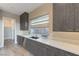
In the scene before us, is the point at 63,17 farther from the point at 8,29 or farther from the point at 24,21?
the point at 8,29

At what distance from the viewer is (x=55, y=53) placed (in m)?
2.84

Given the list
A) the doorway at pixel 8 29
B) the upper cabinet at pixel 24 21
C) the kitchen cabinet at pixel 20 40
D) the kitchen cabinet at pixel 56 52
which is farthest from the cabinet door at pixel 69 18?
the doorway at pixel 8 29

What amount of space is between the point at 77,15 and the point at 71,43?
2.66 ft

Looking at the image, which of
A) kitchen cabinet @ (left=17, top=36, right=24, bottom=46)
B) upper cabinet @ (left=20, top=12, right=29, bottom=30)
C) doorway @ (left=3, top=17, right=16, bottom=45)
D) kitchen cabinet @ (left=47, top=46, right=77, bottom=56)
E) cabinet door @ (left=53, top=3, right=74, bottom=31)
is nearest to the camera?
kitchen cabinet @ (left=47, top=46, right=77, bottom=56)

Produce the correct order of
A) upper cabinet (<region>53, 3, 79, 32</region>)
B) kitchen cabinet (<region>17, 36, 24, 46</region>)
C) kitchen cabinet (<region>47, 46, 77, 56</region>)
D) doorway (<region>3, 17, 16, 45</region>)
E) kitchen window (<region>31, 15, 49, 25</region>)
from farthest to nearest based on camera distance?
doorway (<region>3, 17, 16, 45</region>), kitchen cabinet (<region>17, 36, 24, 46</region>), kitchen window (<region>31, 15, 49, 25</region>), upper cabinet (<region>53, 3, 79, 32</region>), kitchen cabinet (<region>47, 46, 77, 56</region>)

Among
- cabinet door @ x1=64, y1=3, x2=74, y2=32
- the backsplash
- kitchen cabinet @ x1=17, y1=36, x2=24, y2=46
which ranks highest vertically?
cabinet door @ x1=64, y1=3, x2=74, y2=32

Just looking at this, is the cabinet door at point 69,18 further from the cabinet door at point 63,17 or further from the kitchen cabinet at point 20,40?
the kitchen cabinet at point 20,40

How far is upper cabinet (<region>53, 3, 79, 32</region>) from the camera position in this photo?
8.94ft

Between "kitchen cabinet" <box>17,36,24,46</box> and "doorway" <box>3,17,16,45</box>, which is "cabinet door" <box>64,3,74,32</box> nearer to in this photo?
"kitchen cabinet" <box>17,36,24,46</box>

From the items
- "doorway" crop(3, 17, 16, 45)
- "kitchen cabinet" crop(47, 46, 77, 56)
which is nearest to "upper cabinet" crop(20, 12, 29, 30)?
"doorway" crop(3, 17, 16, 45)

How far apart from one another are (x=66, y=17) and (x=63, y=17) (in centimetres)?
14

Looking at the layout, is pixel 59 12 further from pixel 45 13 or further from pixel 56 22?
pixel 45 13

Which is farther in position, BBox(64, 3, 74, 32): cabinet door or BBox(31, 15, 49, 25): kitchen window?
BBox(31, 15, 49, 25): kitchen window

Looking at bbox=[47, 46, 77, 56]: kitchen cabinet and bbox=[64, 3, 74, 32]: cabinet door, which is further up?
bbox=[64, 3, 74, 32]: cabinet door
